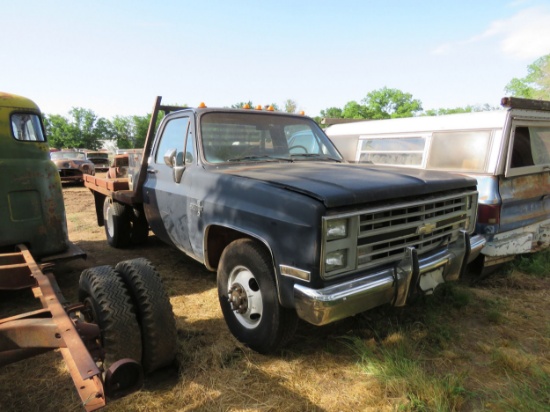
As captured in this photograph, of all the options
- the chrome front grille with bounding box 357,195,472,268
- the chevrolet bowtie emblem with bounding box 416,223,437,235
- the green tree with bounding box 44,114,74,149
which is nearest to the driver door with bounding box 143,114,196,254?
the chrome front grille with bounding box 357,195,472,268

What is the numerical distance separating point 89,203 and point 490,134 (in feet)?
35.9

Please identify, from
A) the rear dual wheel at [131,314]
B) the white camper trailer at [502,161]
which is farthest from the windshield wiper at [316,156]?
the rear dual wheel at [131,314]

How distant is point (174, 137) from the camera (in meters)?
4.06

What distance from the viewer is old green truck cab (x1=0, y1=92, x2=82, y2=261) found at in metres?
3.73

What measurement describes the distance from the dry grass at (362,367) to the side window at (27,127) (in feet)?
6.03

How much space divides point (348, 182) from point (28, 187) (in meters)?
3.46

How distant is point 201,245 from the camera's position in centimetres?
332

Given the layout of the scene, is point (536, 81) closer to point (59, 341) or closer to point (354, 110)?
point (354, 110)

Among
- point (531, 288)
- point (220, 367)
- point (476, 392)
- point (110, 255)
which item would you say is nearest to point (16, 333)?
point (220, 367)

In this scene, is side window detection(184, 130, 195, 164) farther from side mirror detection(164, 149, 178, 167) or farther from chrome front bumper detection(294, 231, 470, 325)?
chrome front bumper detection(294, 231, 470, 325)

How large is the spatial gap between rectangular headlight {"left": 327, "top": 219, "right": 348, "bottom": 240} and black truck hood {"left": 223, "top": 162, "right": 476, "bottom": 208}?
4.6 inches

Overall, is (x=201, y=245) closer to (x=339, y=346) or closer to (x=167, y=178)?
(x=167, y=178)

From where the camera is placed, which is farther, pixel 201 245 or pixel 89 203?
pixel 89 203

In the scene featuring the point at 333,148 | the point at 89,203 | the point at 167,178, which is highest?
the point at 333,148
